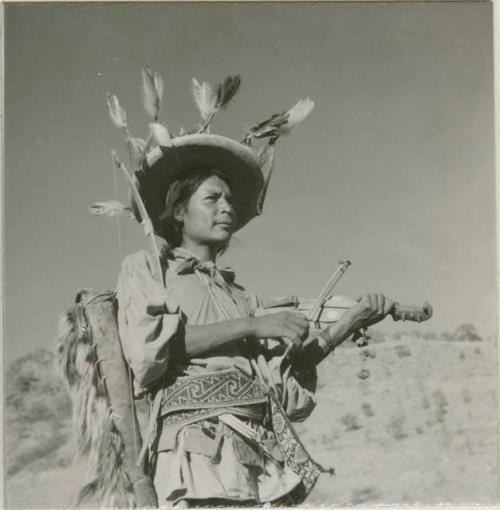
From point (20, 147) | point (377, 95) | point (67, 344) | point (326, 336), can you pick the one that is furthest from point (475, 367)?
point (20, 147)

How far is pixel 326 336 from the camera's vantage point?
8.23 m

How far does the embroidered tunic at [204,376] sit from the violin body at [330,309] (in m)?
0.19

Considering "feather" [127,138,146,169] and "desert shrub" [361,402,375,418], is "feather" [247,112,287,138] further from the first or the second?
"desert shrub" [361,402,375,418]

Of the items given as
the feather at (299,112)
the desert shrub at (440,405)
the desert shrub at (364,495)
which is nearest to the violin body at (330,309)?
the desert shrub at (440,405)

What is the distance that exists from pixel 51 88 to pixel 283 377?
2108 mm

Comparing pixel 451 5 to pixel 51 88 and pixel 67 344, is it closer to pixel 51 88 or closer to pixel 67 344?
pixel 51 88

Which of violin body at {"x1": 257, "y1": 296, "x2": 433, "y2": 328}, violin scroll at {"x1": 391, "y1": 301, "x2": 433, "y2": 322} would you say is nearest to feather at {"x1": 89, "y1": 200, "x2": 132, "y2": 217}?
violin body at {"x1": 257, "y1": 296, "x2": 433, "y2": 328}

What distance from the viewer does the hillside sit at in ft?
26.6

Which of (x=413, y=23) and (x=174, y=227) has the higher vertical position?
(x=413, y=23)

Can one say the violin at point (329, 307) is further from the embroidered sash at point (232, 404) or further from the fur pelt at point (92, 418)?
the fur pelt at point (92, 418)

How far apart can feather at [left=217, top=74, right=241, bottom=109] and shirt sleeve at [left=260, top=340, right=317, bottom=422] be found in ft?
4.52

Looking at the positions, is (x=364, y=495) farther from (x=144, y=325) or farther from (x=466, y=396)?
(x=144, y=325)

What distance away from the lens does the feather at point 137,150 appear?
27.2 ft

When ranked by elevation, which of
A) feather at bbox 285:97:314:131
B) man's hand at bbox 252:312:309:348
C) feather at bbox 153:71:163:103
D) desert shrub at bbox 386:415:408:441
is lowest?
desert shrub at bbox 386:415:408:441
